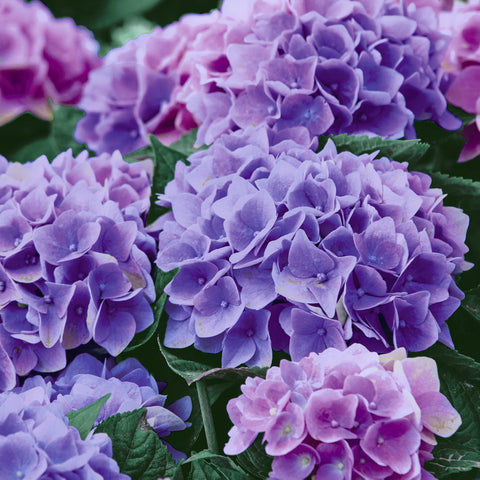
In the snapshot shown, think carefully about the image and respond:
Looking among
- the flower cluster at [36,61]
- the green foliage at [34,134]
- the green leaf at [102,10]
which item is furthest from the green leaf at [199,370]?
the green leaf at [102,10]

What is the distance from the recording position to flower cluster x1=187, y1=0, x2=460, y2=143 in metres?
0.83

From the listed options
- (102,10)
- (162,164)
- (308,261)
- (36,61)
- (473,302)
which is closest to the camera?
(308,261)

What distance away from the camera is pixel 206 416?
0.70 metres

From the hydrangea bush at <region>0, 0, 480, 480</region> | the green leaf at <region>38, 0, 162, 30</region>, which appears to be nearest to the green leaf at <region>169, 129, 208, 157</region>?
the hydrangea bush at <region>0, 0, 480, 480</region>

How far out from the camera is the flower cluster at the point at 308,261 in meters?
0.67

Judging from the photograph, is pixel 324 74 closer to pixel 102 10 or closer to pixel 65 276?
pixel 65 276

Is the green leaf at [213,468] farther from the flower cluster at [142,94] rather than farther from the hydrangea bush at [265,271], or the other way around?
the flower cluster at [142,94]

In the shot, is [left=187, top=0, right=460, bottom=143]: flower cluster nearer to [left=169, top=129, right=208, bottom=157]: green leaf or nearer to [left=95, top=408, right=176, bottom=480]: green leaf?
[left=169, top=129, right=208, bottom=157]: green leaf

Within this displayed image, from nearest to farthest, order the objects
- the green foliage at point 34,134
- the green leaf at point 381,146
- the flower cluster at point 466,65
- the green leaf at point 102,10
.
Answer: the green leaf at point 381,146 → the flower cluster at point 466,65 → the green foliage at point 34,134 → the green leaf at point 102,10

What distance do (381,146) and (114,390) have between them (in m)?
0.38

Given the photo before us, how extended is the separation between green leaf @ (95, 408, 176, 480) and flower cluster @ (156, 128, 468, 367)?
0.37 feet

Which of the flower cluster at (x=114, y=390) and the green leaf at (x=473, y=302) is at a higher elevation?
the green leaf at (x=473, y=302)

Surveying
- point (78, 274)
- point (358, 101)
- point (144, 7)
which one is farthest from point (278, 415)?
point (144, 7)

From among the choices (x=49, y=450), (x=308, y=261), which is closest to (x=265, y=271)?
(x=308, y=261)
